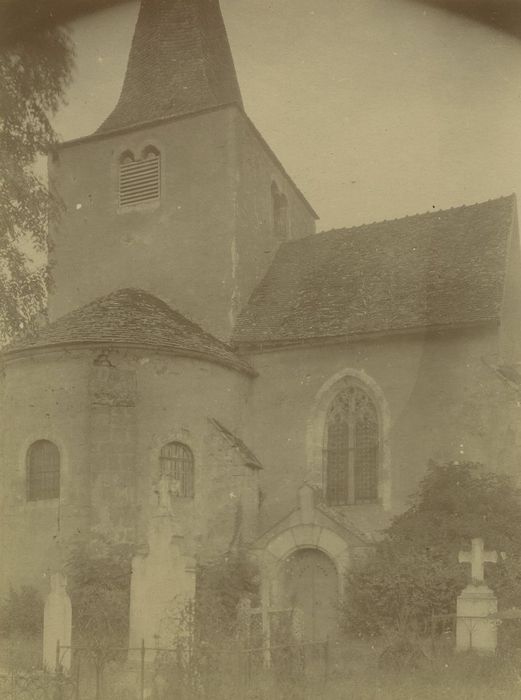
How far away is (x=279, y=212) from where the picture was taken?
1147 inches

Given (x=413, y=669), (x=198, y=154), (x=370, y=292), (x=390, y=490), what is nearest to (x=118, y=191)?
(x=198, y=154)

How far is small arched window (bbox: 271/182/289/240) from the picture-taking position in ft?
94.1

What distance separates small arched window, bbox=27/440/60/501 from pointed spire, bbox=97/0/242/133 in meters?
10.9

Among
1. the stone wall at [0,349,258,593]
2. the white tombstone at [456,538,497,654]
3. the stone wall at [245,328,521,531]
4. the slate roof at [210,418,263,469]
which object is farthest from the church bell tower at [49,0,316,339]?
the white tombstone at [456,538,497,654]

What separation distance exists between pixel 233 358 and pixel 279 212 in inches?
315

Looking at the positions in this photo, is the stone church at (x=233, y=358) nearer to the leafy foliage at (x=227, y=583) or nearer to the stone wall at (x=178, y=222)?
the stone wall at (x=178, y=222)

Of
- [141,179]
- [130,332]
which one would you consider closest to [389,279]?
[130,332]

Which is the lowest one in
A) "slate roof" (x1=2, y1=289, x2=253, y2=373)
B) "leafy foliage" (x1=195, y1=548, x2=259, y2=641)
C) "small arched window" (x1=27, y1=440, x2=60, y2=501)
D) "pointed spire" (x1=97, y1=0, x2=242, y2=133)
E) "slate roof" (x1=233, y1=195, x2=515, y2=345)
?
"leafy foliage" (x1=195, y1=548, x2=259, y2=641)

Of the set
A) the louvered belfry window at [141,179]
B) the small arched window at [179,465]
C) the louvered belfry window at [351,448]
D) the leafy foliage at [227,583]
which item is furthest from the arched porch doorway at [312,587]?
the louvered belfry window at [141,179]

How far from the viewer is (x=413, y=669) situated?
13242mm

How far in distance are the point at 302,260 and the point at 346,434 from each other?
617 centimetres

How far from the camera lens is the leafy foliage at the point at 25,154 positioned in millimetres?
15039

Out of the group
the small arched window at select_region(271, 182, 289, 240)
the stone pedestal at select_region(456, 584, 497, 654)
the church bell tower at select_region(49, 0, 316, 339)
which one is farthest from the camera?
the small arched window at select_region(271, 182, 289, 240)

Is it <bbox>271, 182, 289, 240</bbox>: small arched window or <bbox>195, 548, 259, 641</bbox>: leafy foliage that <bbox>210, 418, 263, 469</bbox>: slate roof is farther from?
<bbox>271, 182, 289, 240</bbox>: small arched window
